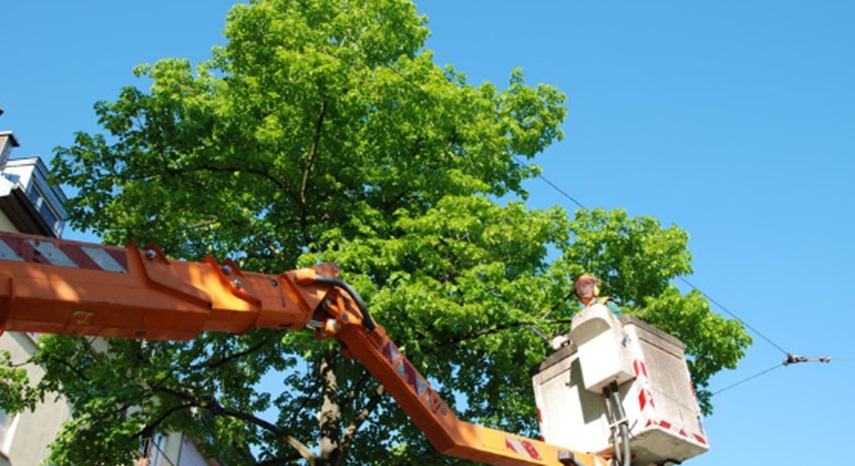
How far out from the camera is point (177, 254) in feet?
41.9

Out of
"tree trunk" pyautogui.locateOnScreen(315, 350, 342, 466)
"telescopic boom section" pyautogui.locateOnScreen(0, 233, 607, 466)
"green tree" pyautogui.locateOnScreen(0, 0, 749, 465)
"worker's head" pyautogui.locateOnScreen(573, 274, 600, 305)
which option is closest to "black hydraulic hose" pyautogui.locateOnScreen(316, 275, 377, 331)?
"telescopic boom section" pyautogui.locateOnScreen(0, 233, 607, 466)

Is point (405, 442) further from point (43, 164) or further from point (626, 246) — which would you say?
point (43, 164)

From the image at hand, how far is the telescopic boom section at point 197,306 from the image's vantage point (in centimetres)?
539

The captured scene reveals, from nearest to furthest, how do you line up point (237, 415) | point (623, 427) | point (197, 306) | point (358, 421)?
point (197, 306)
point (623, 427)
point (237, 415)
point (358, 421)

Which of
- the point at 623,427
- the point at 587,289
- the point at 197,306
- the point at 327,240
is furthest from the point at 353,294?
the point at 327,240

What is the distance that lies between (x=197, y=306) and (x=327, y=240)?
6.49 meters

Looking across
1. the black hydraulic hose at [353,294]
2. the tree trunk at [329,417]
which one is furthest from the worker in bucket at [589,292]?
the tree trunk at [329,417]

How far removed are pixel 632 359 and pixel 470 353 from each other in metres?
6.39

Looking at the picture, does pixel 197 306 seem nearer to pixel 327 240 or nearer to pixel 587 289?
pixel 587 289

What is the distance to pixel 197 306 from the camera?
19.4 feet

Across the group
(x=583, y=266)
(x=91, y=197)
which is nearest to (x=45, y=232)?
(x=91, y=197)

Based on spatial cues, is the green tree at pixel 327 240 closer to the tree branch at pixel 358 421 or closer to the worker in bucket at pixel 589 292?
the tree branch at pixel 358 421

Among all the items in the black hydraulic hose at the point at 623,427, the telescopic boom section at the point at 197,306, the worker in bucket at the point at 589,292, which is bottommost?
the black hydraulic hose at the point at 623,427

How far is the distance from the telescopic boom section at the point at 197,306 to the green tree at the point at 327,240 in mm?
4059
